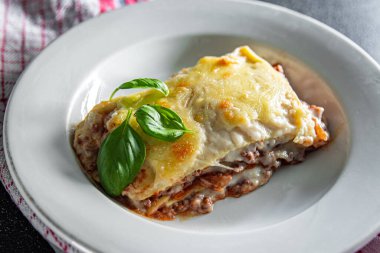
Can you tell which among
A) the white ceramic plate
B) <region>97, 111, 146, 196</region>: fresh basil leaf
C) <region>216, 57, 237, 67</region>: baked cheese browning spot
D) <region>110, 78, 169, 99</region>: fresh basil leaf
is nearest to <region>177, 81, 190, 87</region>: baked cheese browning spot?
<region>110, 78, 169, 99</region>: fresh basil leaf

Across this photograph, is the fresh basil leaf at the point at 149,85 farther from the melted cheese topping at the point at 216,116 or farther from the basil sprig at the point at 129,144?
the basil sprig at the point at 129,144

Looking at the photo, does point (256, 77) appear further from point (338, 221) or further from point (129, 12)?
point (129, 12)

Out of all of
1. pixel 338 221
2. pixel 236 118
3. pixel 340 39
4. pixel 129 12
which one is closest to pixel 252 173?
pixel 236 118

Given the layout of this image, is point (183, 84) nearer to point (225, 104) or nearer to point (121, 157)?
point (225, 104)

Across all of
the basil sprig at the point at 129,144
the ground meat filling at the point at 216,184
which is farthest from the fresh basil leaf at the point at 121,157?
the ground meat filling at the point at 216,184

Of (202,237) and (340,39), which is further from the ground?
(340,39)

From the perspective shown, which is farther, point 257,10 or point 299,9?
point 299,9

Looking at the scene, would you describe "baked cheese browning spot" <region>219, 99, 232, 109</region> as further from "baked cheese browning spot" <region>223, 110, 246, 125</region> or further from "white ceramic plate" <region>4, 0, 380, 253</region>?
"white ceramic plate" <region>4, 0, 380, 253</region>
